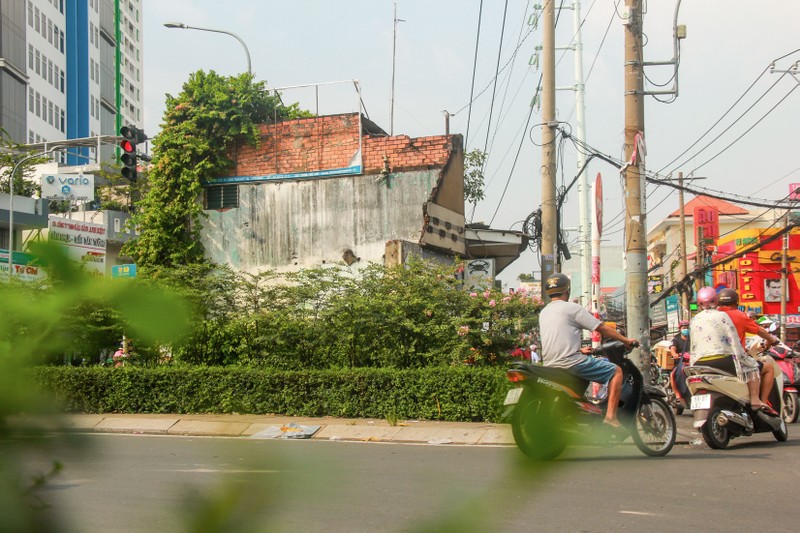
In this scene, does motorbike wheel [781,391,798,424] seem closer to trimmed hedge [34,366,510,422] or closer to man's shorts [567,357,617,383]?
trimmed hedge [34,366,510,422]

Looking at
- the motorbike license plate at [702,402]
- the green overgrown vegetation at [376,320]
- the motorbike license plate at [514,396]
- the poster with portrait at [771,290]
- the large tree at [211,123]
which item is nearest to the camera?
the motorbike license plate at [514,396]

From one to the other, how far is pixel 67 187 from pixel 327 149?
16052mm

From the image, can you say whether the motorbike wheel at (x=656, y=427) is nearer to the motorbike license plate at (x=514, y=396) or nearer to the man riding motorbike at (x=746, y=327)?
the man riding motorbike at (x=746, y=327)

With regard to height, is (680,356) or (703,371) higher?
(703,371)

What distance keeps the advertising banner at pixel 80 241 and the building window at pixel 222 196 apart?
16.7 m

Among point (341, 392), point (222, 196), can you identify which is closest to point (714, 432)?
point (341, 392)

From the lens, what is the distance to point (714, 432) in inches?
286

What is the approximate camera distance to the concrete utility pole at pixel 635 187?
31.7 feet

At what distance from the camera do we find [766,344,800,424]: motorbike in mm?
9445

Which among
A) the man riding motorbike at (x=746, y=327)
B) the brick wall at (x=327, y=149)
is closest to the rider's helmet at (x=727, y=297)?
the man riding motorbike at (x=746, y=327)

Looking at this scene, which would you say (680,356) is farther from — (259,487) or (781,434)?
(259,487)

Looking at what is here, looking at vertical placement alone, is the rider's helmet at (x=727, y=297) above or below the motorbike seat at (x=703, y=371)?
above

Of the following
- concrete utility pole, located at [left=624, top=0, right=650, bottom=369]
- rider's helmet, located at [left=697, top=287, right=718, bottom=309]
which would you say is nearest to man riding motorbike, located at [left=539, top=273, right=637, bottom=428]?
rider's helmet, located at [left=697, top=287, right=718, bottom=309]

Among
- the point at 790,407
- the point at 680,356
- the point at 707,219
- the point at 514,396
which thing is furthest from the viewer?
the point at 707,219
